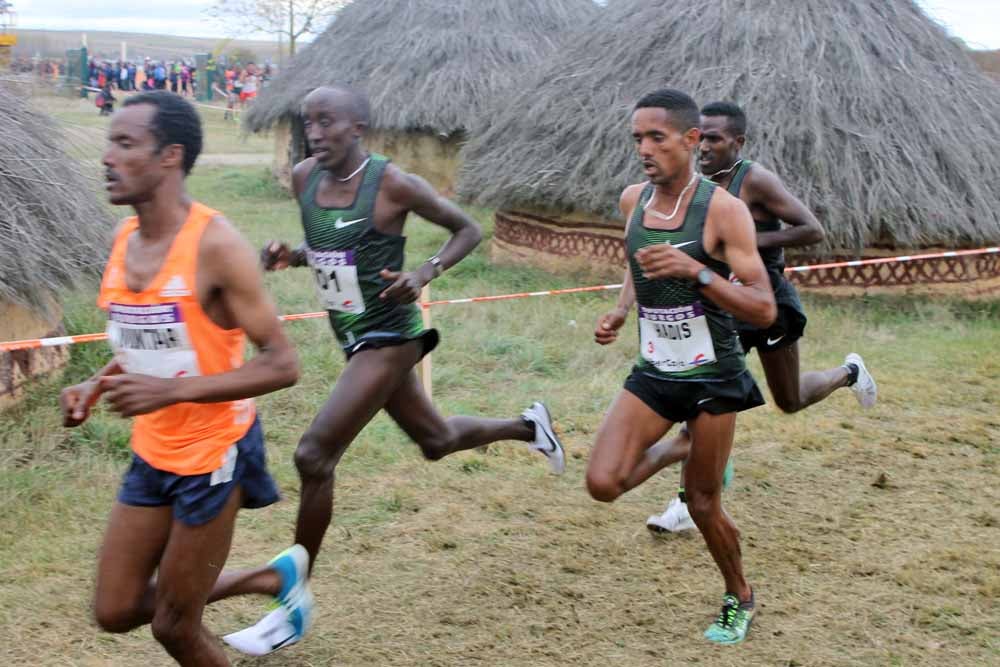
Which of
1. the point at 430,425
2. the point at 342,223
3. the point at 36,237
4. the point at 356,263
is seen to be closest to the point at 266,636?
the point at 430,425

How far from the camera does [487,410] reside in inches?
284

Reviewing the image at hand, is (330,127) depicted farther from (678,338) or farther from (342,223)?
(678,338)

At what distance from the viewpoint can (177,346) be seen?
9.62 feet

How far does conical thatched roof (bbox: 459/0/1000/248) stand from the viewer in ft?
33.4

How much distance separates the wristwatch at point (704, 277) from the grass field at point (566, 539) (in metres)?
1.39

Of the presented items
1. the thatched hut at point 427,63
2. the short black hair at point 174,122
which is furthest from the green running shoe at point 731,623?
the thatched hut at point 427,63

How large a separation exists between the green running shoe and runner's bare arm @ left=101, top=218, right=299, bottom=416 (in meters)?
2.05

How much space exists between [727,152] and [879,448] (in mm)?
2486

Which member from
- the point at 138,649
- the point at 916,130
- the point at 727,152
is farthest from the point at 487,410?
the point at 916,130

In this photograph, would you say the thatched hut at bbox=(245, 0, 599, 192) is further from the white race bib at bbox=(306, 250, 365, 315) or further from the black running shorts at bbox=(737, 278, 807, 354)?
the white race bib at bbox=(306, 250, 365, 315)

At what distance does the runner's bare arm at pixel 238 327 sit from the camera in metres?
2.81

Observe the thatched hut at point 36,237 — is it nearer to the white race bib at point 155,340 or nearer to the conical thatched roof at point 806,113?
the white race bib at point 155,340

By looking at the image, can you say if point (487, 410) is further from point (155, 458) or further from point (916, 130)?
point (916, 130)

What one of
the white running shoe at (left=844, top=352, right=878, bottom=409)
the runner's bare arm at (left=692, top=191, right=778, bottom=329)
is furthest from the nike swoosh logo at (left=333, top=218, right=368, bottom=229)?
the white running shoe at (left=844, top=352, right=878, bottom=409)
